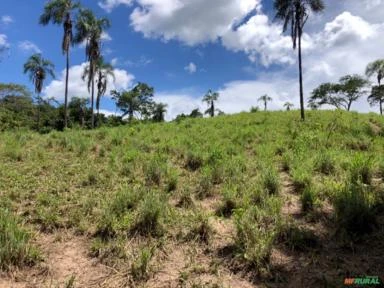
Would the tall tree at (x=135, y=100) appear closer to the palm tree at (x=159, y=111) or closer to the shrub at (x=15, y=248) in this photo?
the palm tree at (x=159, y=111)

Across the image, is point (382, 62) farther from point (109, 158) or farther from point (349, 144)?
point (109, 158)

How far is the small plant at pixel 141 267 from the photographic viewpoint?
4.18 metres

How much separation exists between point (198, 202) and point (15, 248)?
312 cm

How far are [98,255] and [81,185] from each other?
279 centimetres

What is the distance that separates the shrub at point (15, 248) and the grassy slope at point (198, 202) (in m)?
0.03

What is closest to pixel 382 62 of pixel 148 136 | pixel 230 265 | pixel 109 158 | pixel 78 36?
pixel 78 36

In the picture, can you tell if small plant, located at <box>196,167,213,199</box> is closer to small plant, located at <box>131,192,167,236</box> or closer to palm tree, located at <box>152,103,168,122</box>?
small plant, located at <box>131,192,167,236</box>

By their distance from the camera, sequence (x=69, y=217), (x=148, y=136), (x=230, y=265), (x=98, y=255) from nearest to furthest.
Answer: (x=230, y=265) → (x=98, y=255) → (x=69, y=217) → (x=148, y=136)

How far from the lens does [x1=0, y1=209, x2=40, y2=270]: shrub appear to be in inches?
171

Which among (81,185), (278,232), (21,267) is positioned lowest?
(21,267)

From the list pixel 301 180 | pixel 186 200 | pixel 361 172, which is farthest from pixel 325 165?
pixel 186 200

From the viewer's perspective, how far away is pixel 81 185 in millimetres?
7219

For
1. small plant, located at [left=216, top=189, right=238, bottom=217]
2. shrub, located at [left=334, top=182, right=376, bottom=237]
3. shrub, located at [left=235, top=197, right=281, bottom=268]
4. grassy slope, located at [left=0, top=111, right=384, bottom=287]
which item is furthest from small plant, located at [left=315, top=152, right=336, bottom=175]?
small plant, located at [left=216, top=189, right=238, bottom=217]

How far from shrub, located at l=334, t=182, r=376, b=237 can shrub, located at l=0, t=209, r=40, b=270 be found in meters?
4.27
